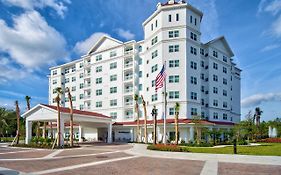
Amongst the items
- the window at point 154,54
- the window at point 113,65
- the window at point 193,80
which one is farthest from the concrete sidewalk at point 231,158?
the window at point 113,65

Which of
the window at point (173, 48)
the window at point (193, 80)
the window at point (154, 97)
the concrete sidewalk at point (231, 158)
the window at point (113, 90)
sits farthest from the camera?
the window at point (113, 90)

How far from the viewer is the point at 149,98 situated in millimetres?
47062

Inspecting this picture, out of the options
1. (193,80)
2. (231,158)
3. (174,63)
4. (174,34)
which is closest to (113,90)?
(174,63)

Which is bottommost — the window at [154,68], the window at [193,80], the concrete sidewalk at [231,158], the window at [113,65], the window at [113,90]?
the concrete sidewalk at [231,158]

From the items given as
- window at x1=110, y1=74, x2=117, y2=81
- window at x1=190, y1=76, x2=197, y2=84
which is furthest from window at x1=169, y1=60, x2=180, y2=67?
window at x1=110, y1=74, x2=117, y2=81

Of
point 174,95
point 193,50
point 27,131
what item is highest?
point 193,50

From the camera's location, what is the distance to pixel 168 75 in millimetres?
43469

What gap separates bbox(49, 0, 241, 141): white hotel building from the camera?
43188 mm

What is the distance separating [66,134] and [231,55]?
44813 millimetres

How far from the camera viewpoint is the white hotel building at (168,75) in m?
43.2

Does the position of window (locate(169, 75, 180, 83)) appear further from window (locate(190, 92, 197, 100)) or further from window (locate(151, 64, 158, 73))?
window (locate(151, 64, 158, 73))

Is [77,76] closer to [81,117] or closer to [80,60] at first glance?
[80,60]

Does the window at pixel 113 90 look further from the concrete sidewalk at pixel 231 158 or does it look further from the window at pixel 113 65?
the concrete sidewalk at pixel 231 158

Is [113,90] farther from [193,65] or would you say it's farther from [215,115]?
[215,115]
